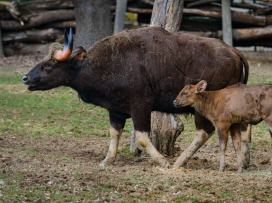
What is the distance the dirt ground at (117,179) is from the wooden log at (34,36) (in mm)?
10141

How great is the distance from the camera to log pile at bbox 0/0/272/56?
677 inches

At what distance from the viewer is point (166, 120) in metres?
9.02

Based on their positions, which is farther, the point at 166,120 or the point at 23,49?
the point at 23,49

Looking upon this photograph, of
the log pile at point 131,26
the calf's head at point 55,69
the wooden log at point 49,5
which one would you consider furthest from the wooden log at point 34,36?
the calf's head at point 55,69

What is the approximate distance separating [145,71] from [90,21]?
860 cm

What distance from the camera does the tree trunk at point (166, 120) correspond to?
901 cm

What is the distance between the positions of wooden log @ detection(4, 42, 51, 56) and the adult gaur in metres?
11.0

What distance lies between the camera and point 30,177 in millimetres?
6520

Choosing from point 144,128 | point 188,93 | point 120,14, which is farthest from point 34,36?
point 188,93

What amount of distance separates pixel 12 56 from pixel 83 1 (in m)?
5.04

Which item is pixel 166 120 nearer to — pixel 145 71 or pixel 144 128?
pixel 144 128

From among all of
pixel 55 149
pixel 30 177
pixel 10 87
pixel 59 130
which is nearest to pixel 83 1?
pixel 10 87

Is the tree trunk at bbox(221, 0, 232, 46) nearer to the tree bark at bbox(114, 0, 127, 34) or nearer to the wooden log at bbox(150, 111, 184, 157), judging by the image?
the tree bark at bbox(114, 0, 127, 34)

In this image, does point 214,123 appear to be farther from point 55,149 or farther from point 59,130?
point 59,130
